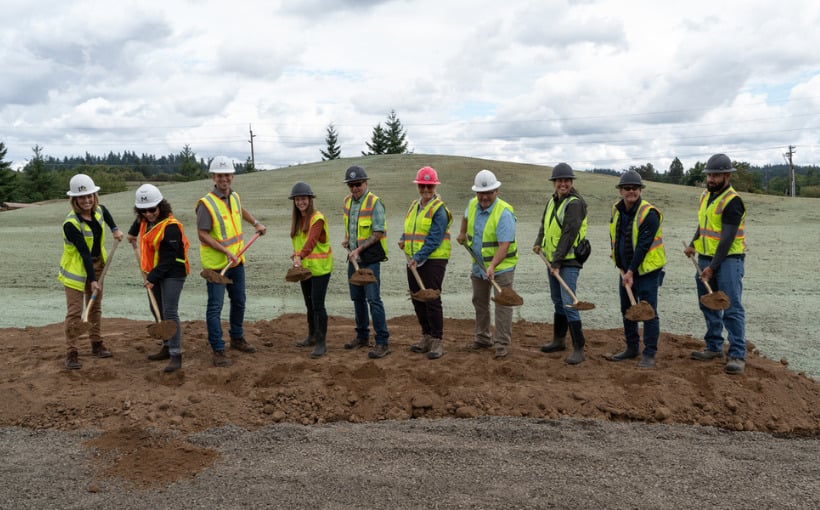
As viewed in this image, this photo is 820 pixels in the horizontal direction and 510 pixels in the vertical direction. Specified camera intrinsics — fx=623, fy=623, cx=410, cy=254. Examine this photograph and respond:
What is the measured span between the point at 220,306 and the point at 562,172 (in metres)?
3.99

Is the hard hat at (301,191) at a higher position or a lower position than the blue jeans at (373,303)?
higher

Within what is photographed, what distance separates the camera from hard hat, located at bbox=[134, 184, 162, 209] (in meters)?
6.19

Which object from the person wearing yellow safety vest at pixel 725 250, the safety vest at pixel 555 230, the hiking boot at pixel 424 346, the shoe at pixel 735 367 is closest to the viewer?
the shoe at pixel 735 367

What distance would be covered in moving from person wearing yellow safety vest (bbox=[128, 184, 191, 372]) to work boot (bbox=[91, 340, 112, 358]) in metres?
0.97

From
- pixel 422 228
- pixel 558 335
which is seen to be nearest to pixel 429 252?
pixel 422 228

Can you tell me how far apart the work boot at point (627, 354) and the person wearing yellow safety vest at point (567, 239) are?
40cm

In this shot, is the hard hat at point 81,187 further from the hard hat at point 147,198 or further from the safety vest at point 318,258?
the safety vest at point 318,258

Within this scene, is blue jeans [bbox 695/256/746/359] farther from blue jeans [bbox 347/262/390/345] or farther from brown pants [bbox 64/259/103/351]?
brown pants [bbox 64/259/103/351]

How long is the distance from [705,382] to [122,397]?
5.44m

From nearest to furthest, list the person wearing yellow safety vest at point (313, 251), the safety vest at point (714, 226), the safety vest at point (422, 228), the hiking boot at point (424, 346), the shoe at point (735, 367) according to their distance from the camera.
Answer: the shoe at point (735, 367) < the safety vest at point (714, 226) < the safety vest at point (422, 228) < the person wearing yellow safety vest at point (313, 251) < the hiking boot at point (424, 346)

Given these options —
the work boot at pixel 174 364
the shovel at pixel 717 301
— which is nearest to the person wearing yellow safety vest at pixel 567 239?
the shovel at pixel 717 301

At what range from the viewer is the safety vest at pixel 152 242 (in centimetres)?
628

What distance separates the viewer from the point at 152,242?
6.30 metres

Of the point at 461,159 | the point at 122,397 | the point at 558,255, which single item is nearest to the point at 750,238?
the point at 558,255
